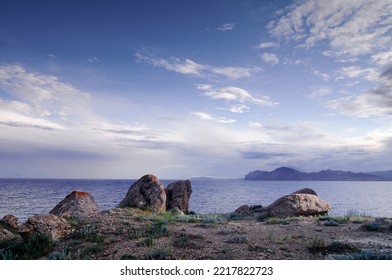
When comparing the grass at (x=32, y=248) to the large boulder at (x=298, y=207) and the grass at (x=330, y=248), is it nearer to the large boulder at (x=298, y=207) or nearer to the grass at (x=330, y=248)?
the grass at (x=330, y=248)

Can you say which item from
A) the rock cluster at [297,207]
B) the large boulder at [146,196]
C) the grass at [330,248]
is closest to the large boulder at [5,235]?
the grass at [330,248]

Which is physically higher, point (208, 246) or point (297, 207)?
point (208, 246)

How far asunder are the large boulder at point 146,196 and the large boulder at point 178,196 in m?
6.27

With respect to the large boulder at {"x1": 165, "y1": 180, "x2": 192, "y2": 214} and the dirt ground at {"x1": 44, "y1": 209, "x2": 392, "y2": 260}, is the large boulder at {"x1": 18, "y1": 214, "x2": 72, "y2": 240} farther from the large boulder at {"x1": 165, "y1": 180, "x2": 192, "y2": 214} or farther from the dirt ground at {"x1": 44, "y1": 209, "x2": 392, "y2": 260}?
the large boulder at {"x1": 165, "y1": 180, "x2": 192, "y2": 214}

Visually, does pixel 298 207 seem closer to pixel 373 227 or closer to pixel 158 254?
pixel 373 227

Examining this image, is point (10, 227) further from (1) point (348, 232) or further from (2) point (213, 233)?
(1) point (348, 232)

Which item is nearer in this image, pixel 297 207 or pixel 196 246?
pixel 196 246

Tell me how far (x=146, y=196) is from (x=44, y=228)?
55.6 ft

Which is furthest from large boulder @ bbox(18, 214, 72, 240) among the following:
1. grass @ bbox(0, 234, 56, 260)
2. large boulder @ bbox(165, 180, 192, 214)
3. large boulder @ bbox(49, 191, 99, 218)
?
large boulder @ bbox(165, 180, 192, 214)

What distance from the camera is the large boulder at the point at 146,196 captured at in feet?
87.7

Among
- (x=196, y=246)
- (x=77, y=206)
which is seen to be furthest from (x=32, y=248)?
(x=77, y=206)

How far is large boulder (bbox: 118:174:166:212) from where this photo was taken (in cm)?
2672

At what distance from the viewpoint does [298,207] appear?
22.9 metres
